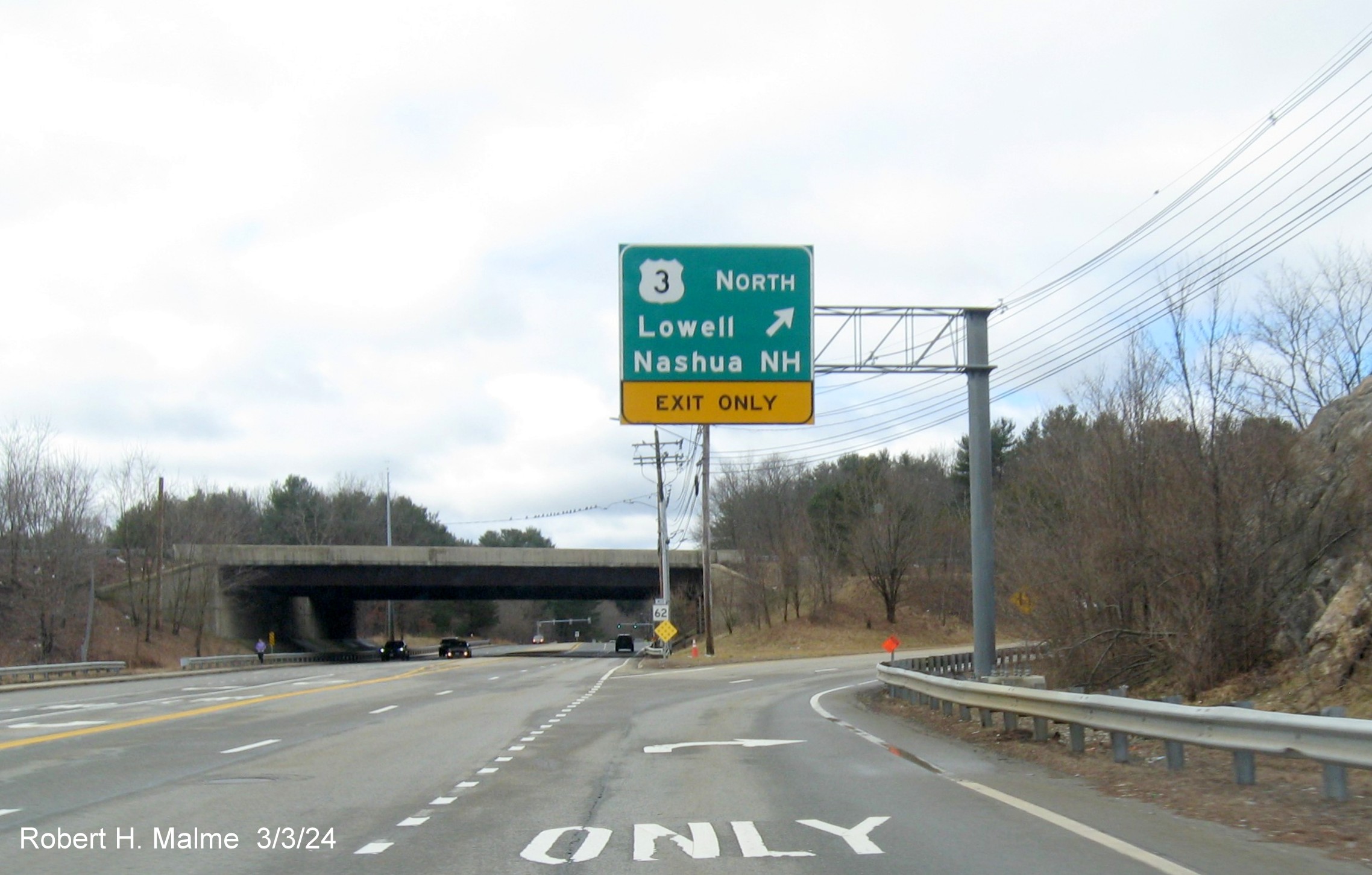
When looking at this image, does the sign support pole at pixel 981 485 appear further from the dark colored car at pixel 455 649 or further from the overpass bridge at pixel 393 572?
the dark colored car at pixel 455 649

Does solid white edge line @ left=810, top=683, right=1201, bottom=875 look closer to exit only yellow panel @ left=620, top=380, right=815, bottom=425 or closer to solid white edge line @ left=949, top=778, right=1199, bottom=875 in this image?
solid white edge line @ left=949, top=778, right=1199, bottom=875

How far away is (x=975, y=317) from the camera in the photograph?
70.3ft

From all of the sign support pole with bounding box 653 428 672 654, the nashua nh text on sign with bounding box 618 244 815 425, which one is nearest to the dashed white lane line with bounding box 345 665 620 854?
the nashua nh text on sign with bounding box 618 244 815 425

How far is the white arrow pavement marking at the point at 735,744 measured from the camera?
15.9 meters

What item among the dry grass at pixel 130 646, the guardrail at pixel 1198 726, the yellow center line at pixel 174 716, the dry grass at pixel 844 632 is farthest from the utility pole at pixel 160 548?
the guardrail at pixel 1198 726

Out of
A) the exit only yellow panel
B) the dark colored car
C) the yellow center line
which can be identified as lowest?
the dark colored car

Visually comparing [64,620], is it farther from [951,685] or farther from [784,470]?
[951,685]

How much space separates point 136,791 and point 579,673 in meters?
31.9

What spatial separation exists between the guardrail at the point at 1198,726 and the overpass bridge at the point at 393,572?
58922 millimetres

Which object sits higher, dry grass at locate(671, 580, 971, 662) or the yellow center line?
the yellow center line

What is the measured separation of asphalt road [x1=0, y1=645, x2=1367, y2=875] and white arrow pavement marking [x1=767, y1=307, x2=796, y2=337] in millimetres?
6528

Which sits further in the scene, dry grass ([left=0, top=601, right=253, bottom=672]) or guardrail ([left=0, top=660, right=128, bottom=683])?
dry grass ([left=0, top=601, right=253, bottom=672])

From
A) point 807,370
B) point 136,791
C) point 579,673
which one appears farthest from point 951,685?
point 579,673

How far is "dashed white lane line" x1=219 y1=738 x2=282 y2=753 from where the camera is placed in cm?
1527
